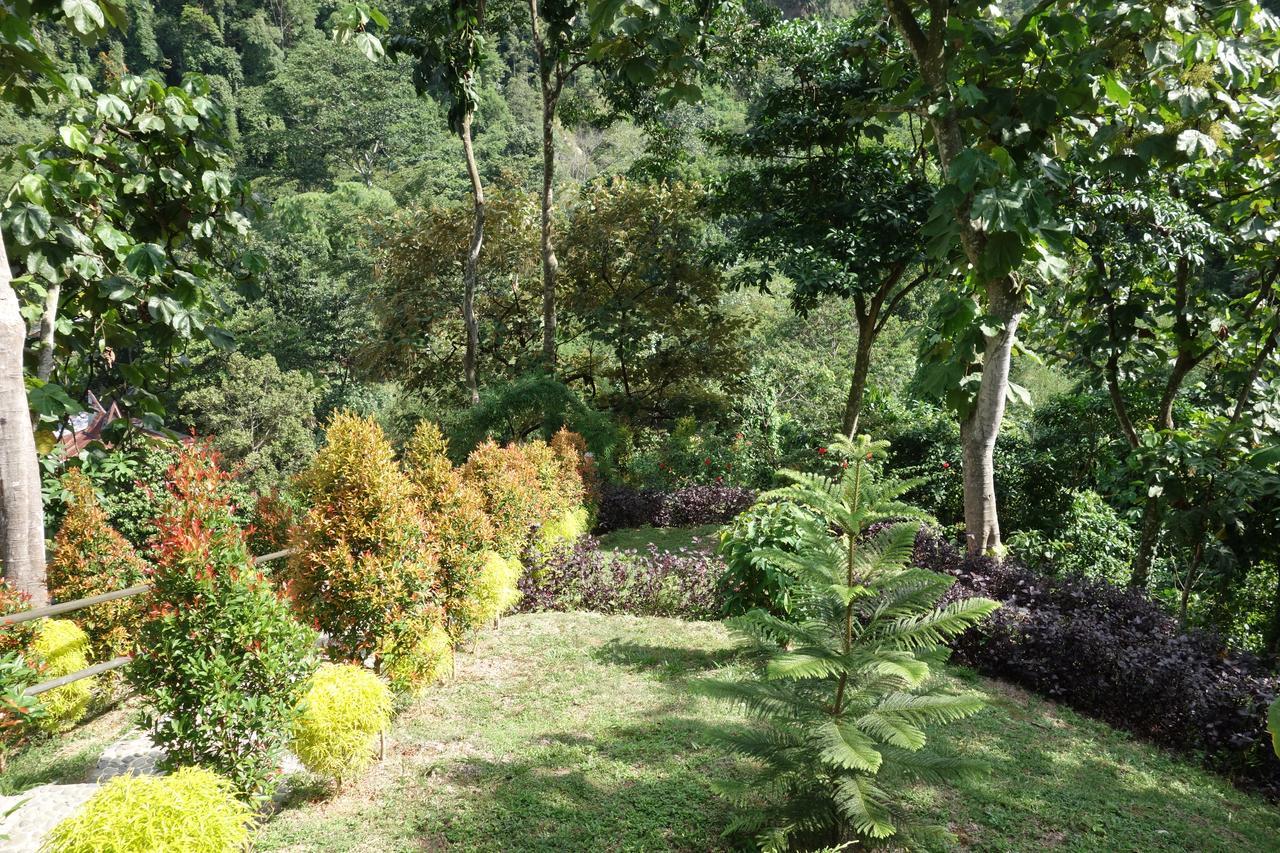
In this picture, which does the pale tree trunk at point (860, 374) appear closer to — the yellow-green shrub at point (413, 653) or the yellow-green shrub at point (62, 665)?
the yellow-green shrub at point (413, 653)

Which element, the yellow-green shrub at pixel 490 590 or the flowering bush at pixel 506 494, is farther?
the flowering bush at pixel 506 494

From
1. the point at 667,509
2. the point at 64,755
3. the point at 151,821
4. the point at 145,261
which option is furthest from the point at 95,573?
the point at 667,509

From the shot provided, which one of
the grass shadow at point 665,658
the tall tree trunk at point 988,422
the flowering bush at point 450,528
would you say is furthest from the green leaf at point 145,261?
the tall tree trunk at point 988,422

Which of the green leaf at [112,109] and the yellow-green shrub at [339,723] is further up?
the green leaf at [112,109]

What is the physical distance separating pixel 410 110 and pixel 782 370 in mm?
43900

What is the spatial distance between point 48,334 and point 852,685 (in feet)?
20.8

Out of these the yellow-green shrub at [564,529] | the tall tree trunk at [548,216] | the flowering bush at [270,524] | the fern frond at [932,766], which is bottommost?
the fern frond at [932,766]

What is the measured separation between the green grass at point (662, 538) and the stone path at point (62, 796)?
610cm

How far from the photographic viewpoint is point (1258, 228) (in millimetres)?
5742

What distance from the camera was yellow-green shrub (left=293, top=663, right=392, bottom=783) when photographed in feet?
11.8

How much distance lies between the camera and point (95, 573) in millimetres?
5047

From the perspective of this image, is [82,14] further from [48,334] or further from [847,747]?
[847,747]

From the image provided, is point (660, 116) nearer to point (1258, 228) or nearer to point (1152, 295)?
point (1152, 295)

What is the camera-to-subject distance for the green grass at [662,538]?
33.6 ft
